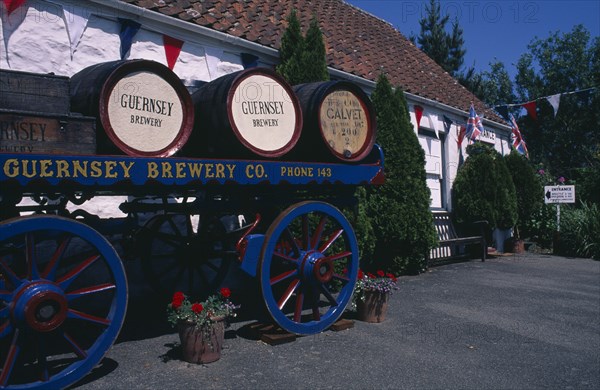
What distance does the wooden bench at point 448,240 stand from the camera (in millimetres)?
9844

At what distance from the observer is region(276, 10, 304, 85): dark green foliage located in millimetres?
6910

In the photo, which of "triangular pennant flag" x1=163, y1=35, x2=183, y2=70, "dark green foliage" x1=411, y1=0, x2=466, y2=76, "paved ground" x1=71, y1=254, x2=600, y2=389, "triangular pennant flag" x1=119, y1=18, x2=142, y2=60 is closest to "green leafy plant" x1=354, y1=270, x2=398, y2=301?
"paved ground" x1=71, y1=254, x2=600, y2=389

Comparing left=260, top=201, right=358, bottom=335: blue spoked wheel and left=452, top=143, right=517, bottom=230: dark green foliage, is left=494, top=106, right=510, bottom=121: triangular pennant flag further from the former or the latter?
left=260, top=201, right=358, bottom=335: blue spoked wheel

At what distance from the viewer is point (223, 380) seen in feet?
11.3

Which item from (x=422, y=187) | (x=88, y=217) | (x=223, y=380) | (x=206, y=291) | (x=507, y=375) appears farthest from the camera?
(x=422, y=187)

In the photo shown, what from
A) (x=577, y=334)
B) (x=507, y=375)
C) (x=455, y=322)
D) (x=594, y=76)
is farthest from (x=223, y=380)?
(x=594, y=76)

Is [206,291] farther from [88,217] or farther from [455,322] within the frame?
[455,322]

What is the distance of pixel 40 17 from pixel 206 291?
3.25 meters

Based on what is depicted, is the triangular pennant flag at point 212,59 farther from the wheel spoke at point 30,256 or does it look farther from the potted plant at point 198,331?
the wheel spoke at point 30,256

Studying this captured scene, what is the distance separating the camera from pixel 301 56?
689 cm

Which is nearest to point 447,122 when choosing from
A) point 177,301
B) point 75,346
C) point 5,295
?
point 177,301

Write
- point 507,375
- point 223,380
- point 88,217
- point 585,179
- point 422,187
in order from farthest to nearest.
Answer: point 585,179 → point 422,187 → point 88,217 → point 507,375 → point 223,380

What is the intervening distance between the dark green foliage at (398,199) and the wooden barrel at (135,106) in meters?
4.57

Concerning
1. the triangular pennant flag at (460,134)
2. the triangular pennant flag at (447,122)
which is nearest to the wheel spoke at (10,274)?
the triangular pennant flag at (447,122)
